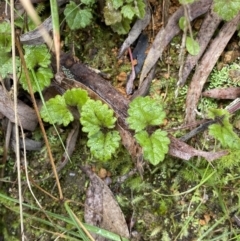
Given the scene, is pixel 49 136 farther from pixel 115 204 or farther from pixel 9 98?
pixel 115 204

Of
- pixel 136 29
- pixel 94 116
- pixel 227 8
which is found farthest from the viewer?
pixel 136 29

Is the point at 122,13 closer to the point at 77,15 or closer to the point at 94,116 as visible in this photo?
the point at 77,15

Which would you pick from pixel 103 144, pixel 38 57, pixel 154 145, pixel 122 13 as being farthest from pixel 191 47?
pixel 38 57

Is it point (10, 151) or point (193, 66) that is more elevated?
point (193, 66)

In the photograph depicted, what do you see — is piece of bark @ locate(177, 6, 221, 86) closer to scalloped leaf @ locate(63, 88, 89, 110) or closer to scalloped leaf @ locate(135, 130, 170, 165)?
scalloped leaf @ locate(135, 130, 170, 165)

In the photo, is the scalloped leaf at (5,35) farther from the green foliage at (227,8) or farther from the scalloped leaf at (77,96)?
the green foliage at (227,8)

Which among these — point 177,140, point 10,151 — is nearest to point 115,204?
point 177,140

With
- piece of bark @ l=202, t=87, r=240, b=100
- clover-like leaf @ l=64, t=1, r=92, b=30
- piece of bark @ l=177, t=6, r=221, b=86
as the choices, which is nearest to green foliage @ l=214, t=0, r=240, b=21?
piece of bark @ l=177, t=6, r=221, b=86

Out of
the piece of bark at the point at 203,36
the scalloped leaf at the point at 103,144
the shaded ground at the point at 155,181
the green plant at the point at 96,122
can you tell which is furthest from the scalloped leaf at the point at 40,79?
the piece of bark at the point at 203,36
